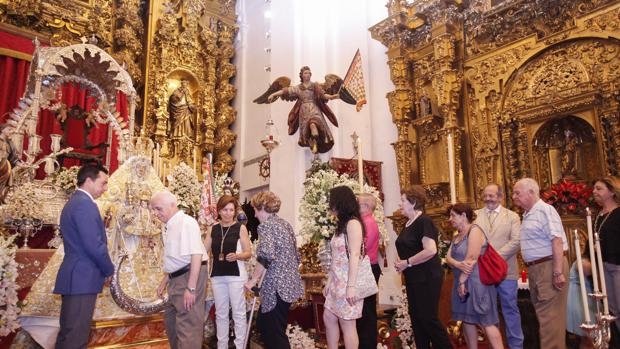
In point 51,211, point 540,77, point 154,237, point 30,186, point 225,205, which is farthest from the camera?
point 540,77

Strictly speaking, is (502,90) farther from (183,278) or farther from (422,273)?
(183,278)

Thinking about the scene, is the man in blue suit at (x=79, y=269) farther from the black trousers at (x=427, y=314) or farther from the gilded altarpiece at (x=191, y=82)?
the gilded altarpiece at (x=191, y=82)

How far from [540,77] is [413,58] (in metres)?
2.23

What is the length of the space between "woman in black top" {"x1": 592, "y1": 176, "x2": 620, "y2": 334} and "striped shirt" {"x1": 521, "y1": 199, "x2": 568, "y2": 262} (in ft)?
1.27

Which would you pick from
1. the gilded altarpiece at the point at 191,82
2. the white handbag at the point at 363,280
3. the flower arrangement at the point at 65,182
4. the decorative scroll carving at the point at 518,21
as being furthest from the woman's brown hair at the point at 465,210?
the gilded altarpiece at the point at 191,82

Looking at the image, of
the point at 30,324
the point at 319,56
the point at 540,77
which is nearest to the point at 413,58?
the point at 319,56

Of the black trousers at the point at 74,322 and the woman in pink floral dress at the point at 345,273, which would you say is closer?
the black trousers at the point at 74,322

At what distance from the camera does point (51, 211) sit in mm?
5730

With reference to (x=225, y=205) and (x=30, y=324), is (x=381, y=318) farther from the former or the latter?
(x=30, y=324)

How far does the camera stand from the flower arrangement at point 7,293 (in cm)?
372

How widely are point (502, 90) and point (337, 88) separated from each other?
8.12 ft

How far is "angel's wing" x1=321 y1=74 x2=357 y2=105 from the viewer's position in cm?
725

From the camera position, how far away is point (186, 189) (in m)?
6.78

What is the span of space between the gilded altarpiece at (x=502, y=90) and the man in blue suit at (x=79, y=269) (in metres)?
5.10
